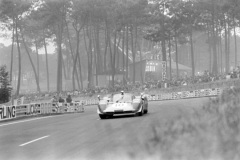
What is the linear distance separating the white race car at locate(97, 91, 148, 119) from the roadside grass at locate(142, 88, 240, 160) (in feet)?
32.9

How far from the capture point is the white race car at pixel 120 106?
69.2 ft

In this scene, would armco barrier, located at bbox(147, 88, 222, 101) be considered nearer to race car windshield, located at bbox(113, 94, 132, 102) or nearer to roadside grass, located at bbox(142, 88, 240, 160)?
race car windshield, located at bbox(113, 94, 132, 102)

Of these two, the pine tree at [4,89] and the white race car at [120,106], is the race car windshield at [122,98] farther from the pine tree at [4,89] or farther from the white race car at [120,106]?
the pine tree at [4,89]

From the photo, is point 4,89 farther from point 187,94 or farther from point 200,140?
point 200,140

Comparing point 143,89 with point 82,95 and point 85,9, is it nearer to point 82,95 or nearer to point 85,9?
point 82,95

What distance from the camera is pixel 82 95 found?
62062mm

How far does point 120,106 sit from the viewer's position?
69.5ft

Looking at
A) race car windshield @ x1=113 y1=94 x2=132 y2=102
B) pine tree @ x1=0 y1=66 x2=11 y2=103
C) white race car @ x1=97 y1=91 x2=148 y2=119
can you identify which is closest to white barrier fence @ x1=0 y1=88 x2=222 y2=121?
white race car @ x1=97 y1=91 x2=148 y2=119

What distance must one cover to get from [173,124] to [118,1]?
2234 inches

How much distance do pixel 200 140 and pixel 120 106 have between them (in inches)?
504

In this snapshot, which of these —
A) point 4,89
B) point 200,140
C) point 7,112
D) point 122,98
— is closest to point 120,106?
point 122,98

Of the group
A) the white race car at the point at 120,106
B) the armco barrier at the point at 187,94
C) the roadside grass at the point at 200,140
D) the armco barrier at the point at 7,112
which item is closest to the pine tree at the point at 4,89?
the armco barrier at the point at 7,112

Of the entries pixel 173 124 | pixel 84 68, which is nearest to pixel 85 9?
pixel 84 68

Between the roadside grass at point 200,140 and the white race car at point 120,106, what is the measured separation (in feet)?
32.9
